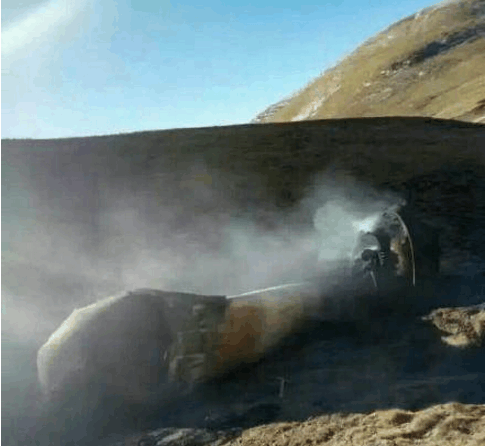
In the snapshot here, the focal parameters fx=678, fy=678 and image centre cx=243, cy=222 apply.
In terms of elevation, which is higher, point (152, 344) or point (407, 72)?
point (407, 72)

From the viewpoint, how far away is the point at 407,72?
83.2m

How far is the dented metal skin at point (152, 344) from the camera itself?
27.4 feet

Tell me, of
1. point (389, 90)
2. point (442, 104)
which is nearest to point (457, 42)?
point (389, 90)

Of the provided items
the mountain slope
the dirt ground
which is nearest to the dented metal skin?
the dirt ground

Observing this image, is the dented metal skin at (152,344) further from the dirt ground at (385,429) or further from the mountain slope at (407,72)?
the mountain slope at (407,72)

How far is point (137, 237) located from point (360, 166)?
26.1 feet

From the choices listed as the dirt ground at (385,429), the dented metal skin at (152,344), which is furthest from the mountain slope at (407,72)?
the dirt ground at (385,429)

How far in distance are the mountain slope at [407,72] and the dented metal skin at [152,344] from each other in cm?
4611

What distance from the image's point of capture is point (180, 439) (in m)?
7.58

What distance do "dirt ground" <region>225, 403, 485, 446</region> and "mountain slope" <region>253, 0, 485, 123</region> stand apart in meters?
47.4

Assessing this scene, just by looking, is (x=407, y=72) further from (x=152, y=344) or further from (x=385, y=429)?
(x=385, y=429)

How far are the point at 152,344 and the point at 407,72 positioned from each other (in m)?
80.2

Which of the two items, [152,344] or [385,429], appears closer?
[385,429]

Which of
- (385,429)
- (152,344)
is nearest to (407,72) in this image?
(152,344)
